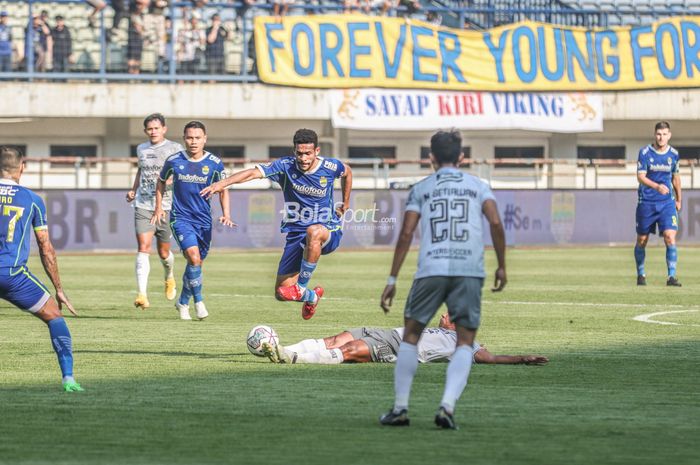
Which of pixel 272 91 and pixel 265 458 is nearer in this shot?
pixel 265 458

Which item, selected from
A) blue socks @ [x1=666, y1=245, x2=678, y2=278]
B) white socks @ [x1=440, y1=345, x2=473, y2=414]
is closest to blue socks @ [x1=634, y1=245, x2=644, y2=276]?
blue socks @ [x1=666, y1=245, x2=678, y2=278]

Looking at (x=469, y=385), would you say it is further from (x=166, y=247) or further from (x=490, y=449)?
(x=166, y=247)

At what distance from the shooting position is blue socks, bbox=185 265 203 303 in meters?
15.9

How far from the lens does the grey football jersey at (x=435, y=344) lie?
1149 cm

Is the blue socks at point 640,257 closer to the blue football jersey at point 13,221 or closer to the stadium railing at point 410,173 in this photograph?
the blue football jersey at point 13,221

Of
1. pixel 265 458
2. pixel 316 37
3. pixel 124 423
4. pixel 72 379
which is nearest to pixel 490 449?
pixel 265 458

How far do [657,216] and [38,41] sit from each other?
901 inches

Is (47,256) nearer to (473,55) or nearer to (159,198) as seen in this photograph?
(159,198)

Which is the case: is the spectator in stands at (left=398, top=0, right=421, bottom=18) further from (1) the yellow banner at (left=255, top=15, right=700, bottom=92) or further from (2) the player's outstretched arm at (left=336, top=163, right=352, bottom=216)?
(2) the player's outstretched arm at (left=336, top=163, right=352, bottom=216)

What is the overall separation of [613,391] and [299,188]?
17.4 ft

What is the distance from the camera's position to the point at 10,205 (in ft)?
32.1

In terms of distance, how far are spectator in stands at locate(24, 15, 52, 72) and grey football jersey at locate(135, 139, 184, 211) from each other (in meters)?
22.2

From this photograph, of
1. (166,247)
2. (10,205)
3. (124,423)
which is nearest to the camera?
(124,423)

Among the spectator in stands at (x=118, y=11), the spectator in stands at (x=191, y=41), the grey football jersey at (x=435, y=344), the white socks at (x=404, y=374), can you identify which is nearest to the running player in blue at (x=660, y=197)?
the grey football jersey at (x=435, y=344)
